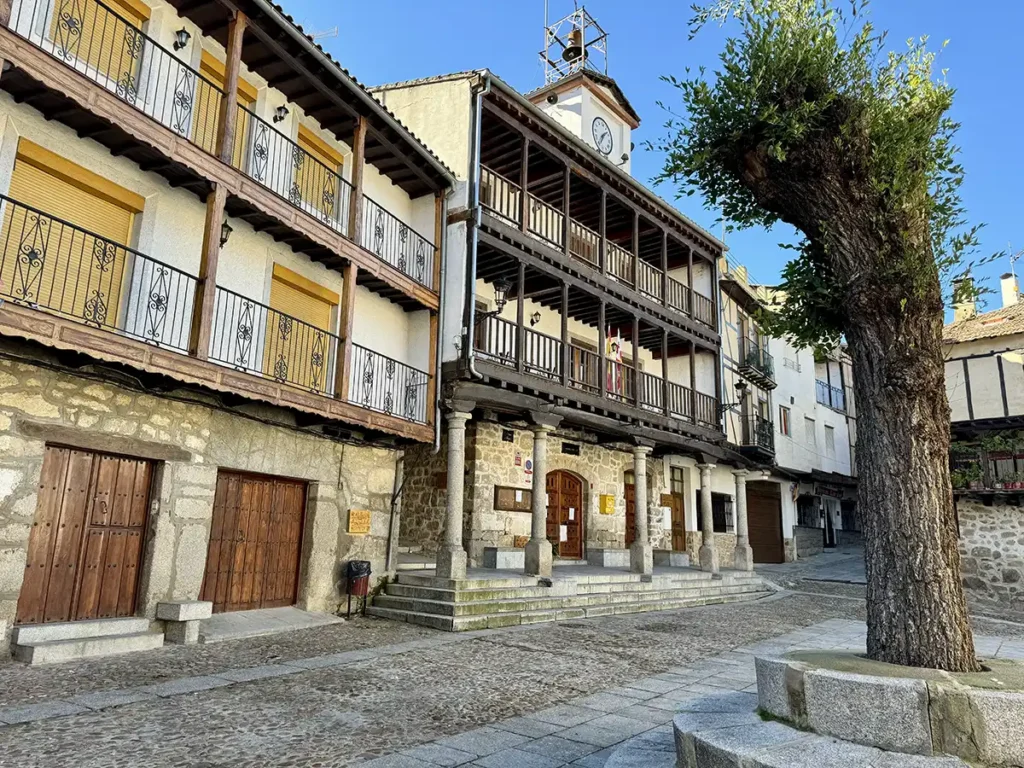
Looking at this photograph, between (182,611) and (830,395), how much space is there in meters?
26.6

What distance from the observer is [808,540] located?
82.2ft

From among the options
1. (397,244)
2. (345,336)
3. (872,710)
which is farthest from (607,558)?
(872,710)

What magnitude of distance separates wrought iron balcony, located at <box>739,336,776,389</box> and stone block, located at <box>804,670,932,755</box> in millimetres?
18520

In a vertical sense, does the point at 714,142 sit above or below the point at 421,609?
above

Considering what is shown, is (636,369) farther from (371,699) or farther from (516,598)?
(371,699)

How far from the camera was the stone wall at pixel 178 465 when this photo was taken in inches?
262

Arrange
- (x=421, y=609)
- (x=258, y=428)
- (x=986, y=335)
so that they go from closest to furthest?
(x=258, y=428) < (x=421, y=609) < (x=986, y=335)

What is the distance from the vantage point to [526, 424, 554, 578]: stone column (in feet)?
39.0

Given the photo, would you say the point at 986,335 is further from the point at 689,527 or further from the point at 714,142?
the point at 714,142

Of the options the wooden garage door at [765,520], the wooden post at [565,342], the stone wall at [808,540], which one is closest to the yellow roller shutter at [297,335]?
the wooden post at [565,342]

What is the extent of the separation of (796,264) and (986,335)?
1692cm

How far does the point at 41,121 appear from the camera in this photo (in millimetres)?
7422

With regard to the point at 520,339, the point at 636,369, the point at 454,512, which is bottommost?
the point at 454,512

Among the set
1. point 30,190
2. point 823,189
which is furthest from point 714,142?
point 30,190
